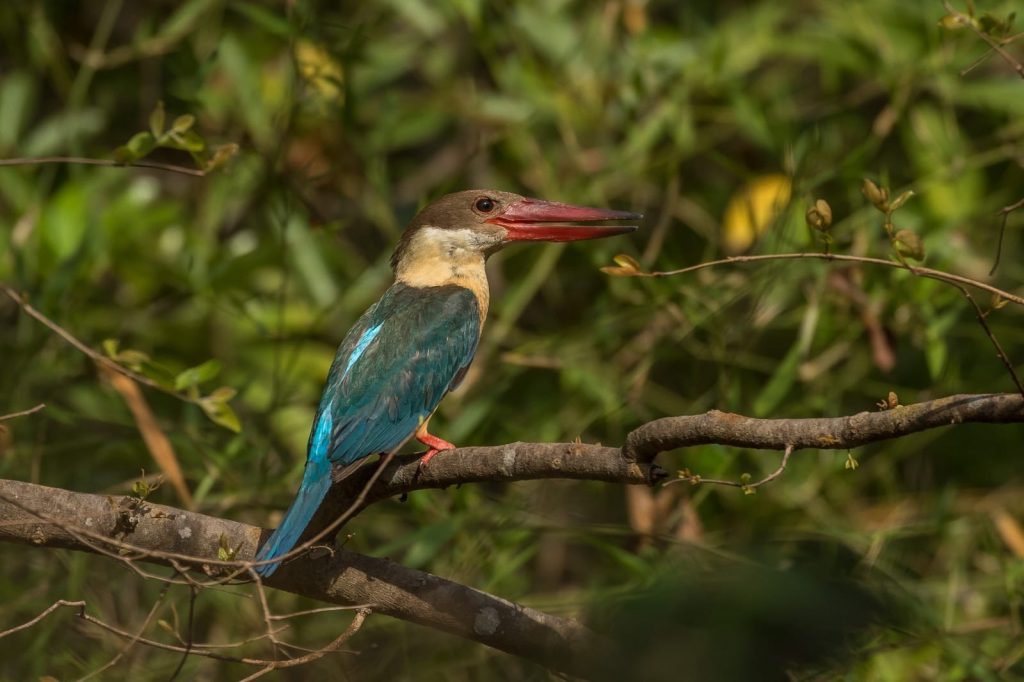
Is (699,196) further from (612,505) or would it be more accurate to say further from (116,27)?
(116,27)

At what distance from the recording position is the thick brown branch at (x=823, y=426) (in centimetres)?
197

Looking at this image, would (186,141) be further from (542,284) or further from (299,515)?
(542,284)

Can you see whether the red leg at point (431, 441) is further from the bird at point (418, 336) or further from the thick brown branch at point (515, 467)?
the thick brown branch at point (515, 467)

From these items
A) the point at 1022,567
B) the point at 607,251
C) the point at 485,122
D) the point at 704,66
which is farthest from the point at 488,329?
the point at 1022,567

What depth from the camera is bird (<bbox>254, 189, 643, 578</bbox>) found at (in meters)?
3.27

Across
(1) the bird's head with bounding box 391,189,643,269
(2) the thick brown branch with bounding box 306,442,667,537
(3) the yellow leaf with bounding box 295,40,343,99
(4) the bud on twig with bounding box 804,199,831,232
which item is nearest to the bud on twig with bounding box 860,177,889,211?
(4) the bud on twig with bounding box 804,199,831,232

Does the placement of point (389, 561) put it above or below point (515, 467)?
below

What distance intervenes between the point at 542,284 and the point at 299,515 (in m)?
2.43

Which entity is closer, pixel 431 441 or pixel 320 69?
pixel 431 441

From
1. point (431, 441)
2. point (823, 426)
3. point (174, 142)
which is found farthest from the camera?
point (431, 441)

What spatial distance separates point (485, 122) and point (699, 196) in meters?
0.91

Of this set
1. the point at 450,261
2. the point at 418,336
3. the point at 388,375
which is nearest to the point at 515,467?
the point at 388,375

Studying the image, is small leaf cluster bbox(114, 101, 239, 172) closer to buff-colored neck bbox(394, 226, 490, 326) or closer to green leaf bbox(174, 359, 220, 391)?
green leaf bbox(174, 359, 220, 391)

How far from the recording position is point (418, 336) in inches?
148
